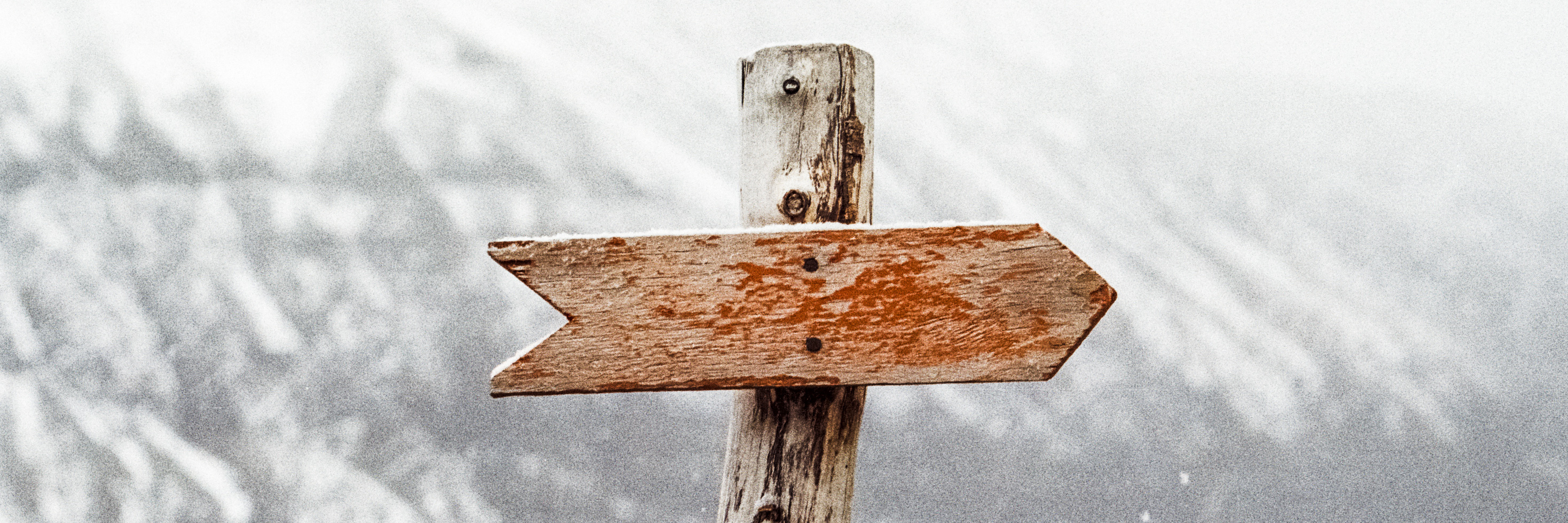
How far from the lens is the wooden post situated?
1.10m

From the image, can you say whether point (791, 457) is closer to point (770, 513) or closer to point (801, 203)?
point (770, 513)

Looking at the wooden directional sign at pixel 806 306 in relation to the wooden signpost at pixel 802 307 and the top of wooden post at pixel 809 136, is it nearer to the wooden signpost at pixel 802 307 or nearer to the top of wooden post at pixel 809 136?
the wooden signpost at pixel 802 307

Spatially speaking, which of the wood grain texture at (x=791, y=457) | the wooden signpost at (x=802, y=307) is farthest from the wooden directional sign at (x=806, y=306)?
the wood grain texture at (x=791, y=457)

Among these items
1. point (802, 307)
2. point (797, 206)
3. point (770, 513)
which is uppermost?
point (797, 206)

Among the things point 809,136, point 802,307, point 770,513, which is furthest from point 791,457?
point 809,136

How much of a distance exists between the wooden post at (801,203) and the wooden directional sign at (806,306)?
140 mm

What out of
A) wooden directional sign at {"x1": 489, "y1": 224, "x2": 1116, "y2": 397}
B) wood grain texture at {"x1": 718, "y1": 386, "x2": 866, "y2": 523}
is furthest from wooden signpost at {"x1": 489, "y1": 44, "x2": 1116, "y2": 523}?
wood grain texture at {"x1": 718, "y1": 386, "x2": 866, "y2": 523}

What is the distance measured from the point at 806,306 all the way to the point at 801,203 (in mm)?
172

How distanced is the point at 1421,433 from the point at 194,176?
3943 mm

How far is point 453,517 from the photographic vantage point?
3473 millimetres

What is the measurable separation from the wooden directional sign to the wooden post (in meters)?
0.14

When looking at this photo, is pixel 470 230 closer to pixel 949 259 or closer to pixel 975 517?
pixel 975 517

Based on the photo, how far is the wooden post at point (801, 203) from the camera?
1.10 metres

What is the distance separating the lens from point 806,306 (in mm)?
962
